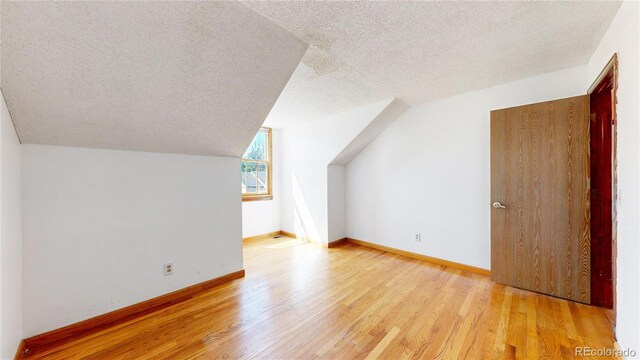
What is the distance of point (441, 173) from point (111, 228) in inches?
141

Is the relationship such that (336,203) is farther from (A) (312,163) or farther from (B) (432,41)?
(B) (432,41)

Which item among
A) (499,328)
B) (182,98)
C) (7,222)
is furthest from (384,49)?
(7,222)

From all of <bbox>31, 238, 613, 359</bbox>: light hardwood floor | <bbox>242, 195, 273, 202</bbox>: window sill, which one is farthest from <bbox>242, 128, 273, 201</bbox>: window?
<bbox>31, 238, 613, 359</bbox>: light hardwood floor

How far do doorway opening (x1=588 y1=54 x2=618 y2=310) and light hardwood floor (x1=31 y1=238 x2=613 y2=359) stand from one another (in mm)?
228

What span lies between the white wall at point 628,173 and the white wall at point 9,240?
11.2ft

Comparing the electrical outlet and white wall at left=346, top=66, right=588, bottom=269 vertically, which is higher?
white wall at left=346, top=66, right=588, bottom=269

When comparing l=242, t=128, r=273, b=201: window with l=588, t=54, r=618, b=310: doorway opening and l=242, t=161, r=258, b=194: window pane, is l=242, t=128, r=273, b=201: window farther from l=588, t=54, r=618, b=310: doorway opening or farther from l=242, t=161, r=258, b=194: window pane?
l=588, t=54, r=618, b=310: doorway opening

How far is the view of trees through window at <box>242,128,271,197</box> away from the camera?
4512 mm

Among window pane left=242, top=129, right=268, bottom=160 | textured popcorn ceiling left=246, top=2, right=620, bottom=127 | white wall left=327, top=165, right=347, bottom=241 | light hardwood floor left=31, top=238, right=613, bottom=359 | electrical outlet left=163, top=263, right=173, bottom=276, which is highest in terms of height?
textured popcorn ceiling left=246, top=2, right=620, bottom=127

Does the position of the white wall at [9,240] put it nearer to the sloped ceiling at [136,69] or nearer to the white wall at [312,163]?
the sloped ceiling at [136,69]

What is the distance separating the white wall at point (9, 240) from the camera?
50.7 inches

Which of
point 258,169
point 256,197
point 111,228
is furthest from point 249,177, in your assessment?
point 111,228

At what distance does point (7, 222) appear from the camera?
136 cm

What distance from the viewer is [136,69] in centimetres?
147
